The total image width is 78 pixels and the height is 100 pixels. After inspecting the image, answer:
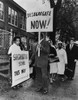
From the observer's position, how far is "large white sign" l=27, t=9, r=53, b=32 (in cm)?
497

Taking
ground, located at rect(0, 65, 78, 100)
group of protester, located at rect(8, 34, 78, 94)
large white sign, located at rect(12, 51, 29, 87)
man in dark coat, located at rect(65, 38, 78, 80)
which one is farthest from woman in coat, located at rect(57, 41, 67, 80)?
large white sign, located at rect(12, 51, 29, 87)

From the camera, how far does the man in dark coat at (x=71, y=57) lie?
22.7 feet

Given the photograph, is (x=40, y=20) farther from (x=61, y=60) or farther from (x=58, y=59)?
(x=61, y=60)

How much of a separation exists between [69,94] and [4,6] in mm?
14281

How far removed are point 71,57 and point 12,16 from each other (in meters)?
14.0

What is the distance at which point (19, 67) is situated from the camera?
496 centimetres

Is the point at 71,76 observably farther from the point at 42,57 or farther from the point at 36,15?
the point at 36,15

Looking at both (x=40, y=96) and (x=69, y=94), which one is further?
(x=69, y=94)

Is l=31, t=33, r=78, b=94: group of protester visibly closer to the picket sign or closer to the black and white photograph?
→ the black and white photograph

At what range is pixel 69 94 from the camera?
4945mm

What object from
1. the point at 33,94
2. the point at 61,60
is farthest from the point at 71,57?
the point at 33,94

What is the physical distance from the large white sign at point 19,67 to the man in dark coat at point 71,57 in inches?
96.7

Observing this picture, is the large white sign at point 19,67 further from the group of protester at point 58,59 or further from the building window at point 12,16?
the building window at point 12,16

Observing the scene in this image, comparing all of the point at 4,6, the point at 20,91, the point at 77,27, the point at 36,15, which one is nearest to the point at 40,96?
the point at 20,91
